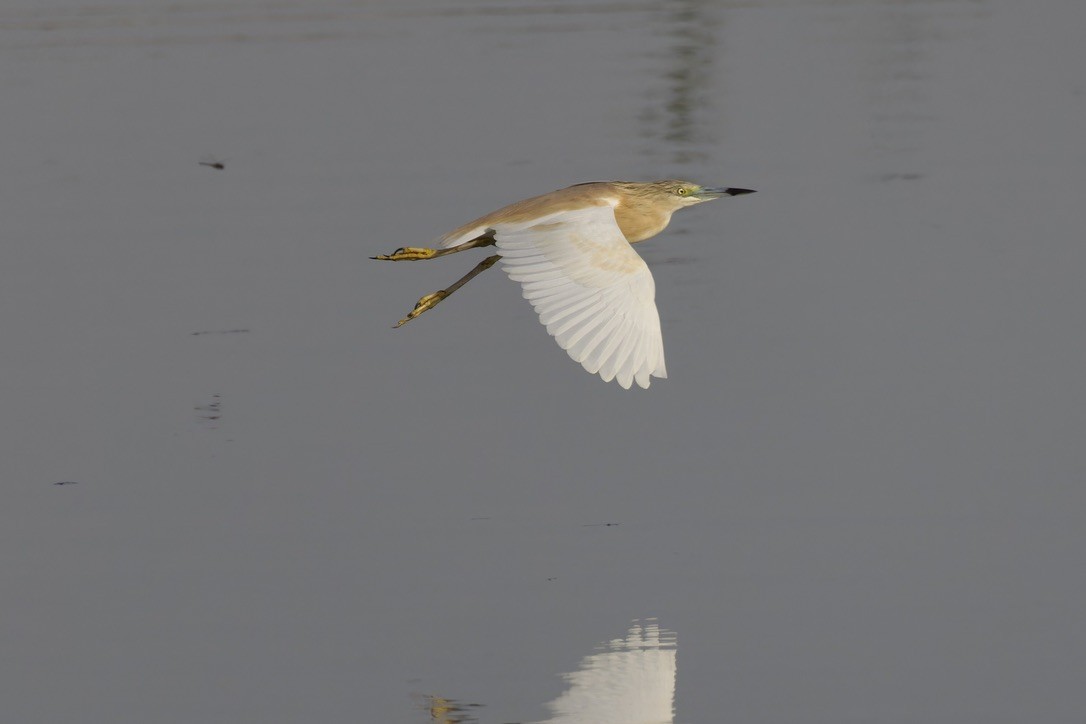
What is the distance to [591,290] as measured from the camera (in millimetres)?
6344

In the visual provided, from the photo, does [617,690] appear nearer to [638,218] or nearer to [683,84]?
[638,218]

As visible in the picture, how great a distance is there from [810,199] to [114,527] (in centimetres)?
473

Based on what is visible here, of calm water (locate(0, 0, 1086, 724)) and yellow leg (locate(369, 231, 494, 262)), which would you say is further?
yellow leg (locate(369, 231, 494, 262))

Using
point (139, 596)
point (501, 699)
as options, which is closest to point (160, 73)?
point (139, 596)

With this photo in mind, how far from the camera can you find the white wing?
6098 mm

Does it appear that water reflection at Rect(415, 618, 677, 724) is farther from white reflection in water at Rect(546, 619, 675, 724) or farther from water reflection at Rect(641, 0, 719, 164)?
water reflection at Rect(641, 0, 719, 164)

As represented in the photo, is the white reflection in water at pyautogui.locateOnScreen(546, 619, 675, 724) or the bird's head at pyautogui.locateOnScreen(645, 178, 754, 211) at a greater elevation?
the bird's head at pyautogui.locateOnScreen(645, 178, 754, 211)

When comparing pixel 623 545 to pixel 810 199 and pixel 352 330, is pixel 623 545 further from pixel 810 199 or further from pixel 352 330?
pixel 810 199

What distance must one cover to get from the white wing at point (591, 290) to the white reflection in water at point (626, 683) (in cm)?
90

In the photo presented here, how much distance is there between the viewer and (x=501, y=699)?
5434 mm

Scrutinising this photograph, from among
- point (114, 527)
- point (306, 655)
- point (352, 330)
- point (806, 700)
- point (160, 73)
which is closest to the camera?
point (806, 700)

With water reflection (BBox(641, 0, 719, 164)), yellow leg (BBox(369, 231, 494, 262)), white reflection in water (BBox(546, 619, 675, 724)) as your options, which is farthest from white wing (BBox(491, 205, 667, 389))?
water reflection (BBox(641, 0, 719, 164))

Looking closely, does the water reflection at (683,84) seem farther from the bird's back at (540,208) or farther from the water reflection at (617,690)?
the water reflection at (617,690)

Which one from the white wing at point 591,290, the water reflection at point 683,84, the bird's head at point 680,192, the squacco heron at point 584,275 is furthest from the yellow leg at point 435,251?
the water reflection at point 683,84
